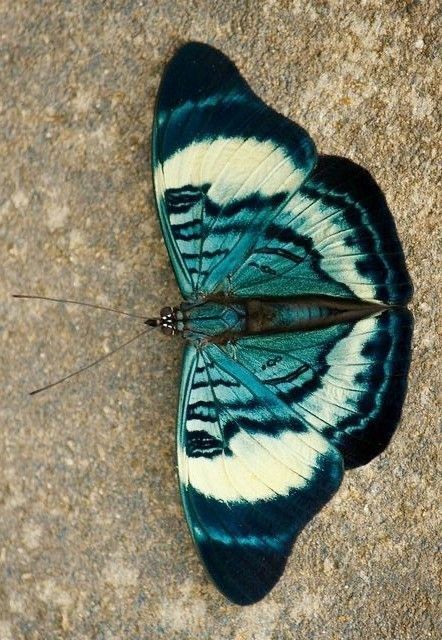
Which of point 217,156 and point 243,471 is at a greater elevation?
point 217,156

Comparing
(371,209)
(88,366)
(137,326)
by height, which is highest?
(371,209)

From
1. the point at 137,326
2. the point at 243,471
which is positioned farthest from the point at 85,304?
the point at 243,471

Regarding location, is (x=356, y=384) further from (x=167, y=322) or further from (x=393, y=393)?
(x=167, y=322)

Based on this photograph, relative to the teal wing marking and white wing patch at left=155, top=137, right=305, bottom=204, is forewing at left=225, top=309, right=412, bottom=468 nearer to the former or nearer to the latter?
the teal wing marking

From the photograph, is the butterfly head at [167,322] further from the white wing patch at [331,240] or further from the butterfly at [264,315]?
the white wing patch at [331,240]

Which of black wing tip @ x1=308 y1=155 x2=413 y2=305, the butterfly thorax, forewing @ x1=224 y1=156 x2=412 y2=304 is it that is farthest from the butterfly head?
black wing tip @ x1=308 y1=155 x2=413 y2=305

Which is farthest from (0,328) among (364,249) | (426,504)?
(426,504)
